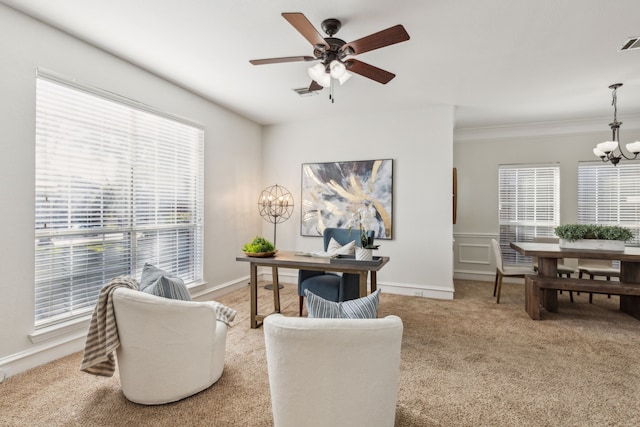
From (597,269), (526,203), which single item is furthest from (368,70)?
(526,203)

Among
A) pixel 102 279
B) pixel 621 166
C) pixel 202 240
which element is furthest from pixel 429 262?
pixel 102 279

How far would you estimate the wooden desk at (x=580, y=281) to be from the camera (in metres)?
3.37

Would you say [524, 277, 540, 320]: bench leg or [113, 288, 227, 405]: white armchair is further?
[524, 277, 540, 320]: bench leg

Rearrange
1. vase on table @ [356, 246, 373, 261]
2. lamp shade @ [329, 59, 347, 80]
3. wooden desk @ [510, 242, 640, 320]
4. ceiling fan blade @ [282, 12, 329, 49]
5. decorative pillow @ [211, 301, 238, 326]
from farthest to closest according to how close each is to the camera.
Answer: wooden desk @ [510, 242, 640, 320] → vase on table @ [356, 246, 373, 261] → decorative pillow @ [211, 301, 238, 326] → lamp shade @ [329, 59, 347, 80] → ceiling fan blade @ [282, 12, 329, 49]

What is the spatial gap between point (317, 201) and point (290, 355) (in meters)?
3.78

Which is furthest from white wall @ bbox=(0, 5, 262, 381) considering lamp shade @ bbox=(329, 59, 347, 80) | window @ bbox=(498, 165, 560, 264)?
window @ bbox=(498, 165, 560, 264)

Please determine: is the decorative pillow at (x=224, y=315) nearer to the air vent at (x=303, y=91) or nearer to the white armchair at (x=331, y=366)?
the white armchair at (x=331, y=366)

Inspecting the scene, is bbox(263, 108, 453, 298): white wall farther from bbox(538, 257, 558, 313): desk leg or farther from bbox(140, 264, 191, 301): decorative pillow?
bbox(140, 264, 191, 301): decorative pillow

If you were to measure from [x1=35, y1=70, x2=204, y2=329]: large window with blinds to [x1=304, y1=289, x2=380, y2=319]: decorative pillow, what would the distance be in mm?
2319

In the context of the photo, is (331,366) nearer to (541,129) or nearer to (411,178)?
(411,178)

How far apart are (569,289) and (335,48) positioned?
3.50 meters

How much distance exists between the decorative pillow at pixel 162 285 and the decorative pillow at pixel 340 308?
1.01 meters

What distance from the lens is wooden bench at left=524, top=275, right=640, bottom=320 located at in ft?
11.1

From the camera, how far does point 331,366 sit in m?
1.33
